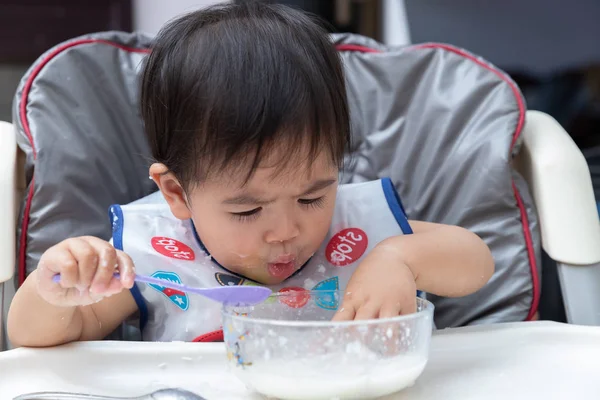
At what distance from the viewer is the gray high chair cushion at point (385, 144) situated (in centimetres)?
106

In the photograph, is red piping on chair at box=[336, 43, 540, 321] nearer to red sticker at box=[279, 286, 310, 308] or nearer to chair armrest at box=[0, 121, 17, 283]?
red sticker at box=[279, 286, 310, 308]

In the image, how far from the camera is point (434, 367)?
0.83 m

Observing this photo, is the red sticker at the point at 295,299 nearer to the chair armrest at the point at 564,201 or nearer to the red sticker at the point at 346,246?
the red sticker at the point at 346,246

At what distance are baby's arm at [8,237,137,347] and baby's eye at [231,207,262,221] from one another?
14 centimetres

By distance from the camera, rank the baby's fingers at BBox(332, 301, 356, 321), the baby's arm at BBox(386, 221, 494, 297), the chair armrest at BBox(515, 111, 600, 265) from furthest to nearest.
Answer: the chair armrest at BBox(515, 111, 600, 265) < the baby's arm at BBox(386, 221, 494, 297) < the baby's fingers at BBox(332, 301, 356, 321)

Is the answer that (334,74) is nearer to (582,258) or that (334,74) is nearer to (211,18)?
(211,18)

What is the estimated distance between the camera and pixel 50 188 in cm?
106

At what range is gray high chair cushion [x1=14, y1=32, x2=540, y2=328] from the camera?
3.49 ft

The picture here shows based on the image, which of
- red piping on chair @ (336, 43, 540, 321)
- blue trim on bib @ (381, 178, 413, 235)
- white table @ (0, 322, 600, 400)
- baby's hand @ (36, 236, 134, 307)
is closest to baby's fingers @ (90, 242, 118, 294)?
baby's hand @ (36, 236, 134, 307)

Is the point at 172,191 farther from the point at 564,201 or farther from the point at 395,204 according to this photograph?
the point at 564,201

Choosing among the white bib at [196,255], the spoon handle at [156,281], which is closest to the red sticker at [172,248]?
the white bib at [196,255]

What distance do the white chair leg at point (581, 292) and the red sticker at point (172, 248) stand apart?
0.47m

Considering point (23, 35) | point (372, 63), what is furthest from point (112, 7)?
point (372, 63)

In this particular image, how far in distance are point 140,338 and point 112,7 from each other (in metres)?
1.75
